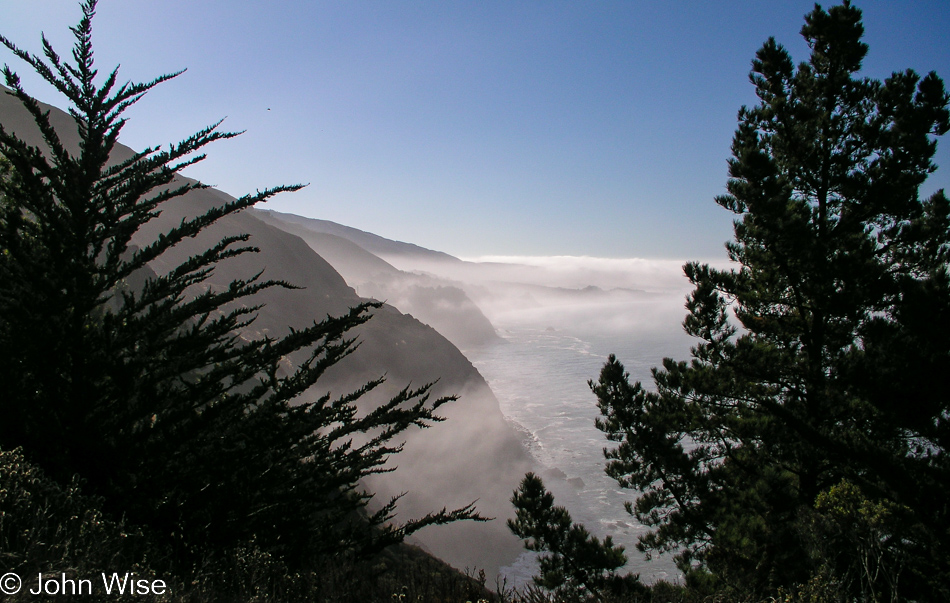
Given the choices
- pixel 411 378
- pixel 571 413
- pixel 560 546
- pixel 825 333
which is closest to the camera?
pixel 825 333

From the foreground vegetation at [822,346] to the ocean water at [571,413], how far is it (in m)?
12.9

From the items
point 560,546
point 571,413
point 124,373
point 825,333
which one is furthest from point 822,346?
point 571,413

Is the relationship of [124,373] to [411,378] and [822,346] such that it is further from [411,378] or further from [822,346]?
[411,378]

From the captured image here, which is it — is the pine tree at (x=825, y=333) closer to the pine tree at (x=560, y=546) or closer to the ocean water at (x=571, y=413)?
the pine tree at (x=560, y=546)

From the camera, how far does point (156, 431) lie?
5.00 m

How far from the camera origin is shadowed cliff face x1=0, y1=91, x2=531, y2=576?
2040 inches

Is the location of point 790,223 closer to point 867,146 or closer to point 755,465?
point 867,146

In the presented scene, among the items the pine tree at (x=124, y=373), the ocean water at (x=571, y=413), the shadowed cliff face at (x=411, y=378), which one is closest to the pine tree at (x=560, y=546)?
the ocean water at (x=571, y=413)

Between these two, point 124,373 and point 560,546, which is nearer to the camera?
point 124,373

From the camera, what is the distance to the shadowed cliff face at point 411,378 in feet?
170

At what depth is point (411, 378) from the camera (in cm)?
7106

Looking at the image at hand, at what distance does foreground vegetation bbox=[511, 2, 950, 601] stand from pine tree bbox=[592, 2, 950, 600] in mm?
→ 36

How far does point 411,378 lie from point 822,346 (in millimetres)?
62974

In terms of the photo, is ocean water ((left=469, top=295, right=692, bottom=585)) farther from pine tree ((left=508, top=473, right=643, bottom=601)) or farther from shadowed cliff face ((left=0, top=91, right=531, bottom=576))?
pine tree ((left=508, top=473, right=643, bottom=601))
